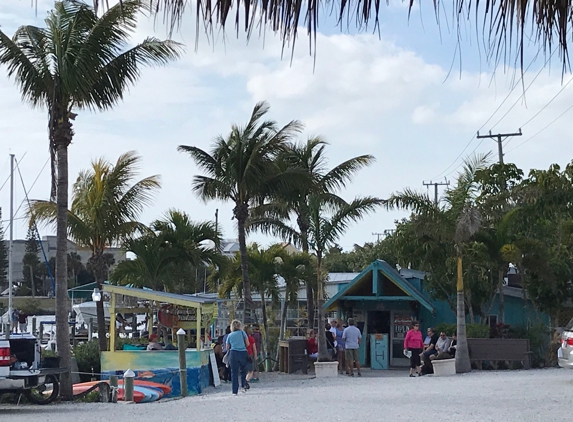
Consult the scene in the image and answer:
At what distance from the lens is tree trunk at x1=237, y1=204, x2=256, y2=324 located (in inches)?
1011

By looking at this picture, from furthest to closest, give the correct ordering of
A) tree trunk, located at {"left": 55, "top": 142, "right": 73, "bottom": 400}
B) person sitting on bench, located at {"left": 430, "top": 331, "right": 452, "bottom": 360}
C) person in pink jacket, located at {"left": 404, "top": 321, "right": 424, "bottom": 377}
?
1. person in pink jacket, located at {"left": 404, "top": 321, "right": 424, "bottom": 377}
2. person sitting on bench, located at {"left": 430, "top": 331, "right": 452, "bottom": 360}
3. tree trunk, located at {"left": 55, "top": 142, "right": 73, "bottom": 400}

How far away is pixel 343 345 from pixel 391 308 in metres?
5.19

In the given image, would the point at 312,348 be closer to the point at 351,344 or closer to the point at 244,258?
the point at 351,344

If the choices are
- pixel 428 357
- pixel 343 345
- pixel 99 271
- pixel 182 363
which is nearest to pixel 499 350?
pixel 428 357

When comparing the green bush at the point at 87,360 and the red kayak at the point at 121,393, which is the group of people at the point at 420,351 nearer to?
the red kayak at the point at 121,393

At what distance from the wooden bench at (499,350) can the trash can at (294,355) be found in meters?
5.05

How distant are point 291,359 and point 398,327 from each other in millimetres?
4851

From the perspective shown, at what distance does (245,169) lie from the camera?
1012 inches

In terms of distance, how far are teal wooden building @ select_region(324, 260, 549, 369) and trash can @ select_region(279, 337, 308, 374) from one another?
9.54ft

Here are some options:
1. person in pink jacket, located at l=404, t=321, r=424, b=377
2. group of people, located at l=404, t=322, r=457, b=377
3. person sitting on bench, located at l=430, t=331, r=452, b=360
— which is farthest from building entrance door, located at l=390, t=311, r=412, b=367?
person in pink jacket, located at l=404, t=321, r=424, b=377

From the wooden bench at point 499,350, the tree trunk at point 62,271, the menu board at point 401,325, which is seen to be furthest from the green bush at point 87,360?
the wooden bench at point 499,350

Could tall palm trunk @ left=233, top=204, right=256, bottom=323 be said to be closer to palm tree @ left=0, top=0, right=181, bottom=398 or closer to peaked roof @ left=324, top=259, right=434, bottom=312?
peaked roof @ left=324, top=259, right=434, bottom=312

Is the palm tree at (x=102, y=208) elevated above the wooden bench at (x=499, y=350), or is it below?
above

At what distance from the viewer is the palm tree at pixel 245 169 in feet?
85.3
